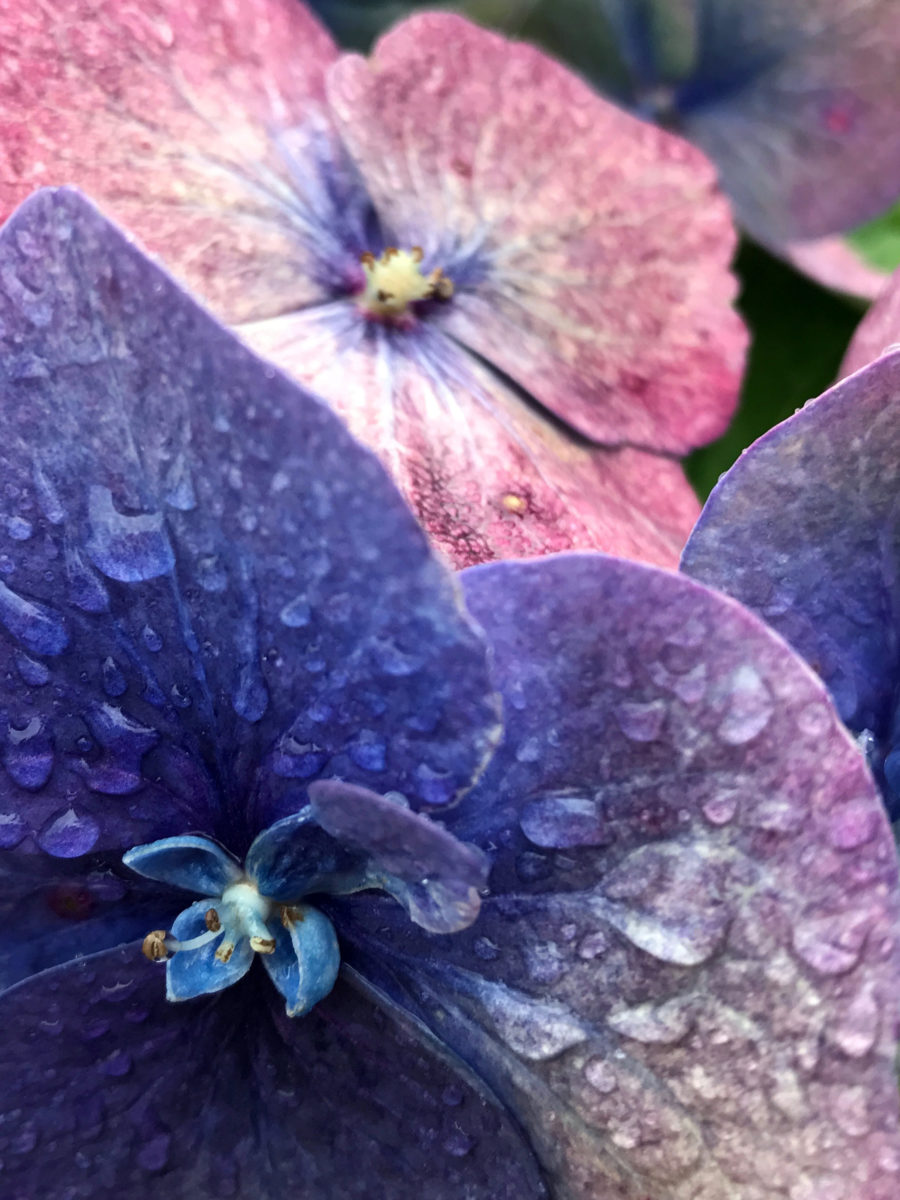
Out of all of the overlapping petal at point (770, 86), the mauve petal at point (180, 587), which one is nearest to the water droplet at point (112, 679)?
the mauve petal at point (180, 587)

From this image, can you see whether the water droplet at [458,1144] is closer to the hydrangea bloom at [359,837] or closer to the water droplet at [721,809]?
the hydrangea bloom at [359,837]

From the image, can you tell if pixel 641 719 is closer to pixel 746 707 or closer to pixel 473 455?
pixel 746 707

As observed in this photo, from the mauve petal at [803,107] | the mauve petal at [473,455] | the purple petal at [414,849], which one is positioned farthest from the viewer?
the mauve petal at [803,107]

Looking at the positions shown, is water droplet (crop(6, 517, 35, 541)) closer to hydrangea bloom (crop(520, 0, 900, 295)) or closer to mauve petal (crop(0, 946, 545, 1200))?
mauve petal (crop(0, 946, 545, 1200))

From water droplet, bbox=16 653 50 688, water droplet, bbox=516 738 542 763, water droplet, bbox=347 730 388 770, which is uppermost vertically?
water droplet, bbox=516 738 542 763

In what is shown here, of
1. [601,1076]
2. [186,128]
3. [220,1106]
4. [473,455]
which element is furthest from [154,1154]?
[186,128]

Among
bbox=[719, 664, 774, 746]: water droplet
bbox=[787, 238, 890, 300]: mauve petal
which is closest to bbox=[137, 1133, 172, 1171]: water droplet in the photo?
bbox=[719, 664, 774, 746]: water droplet

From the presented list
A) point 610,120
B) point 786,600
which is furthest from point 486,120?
point 786,600
